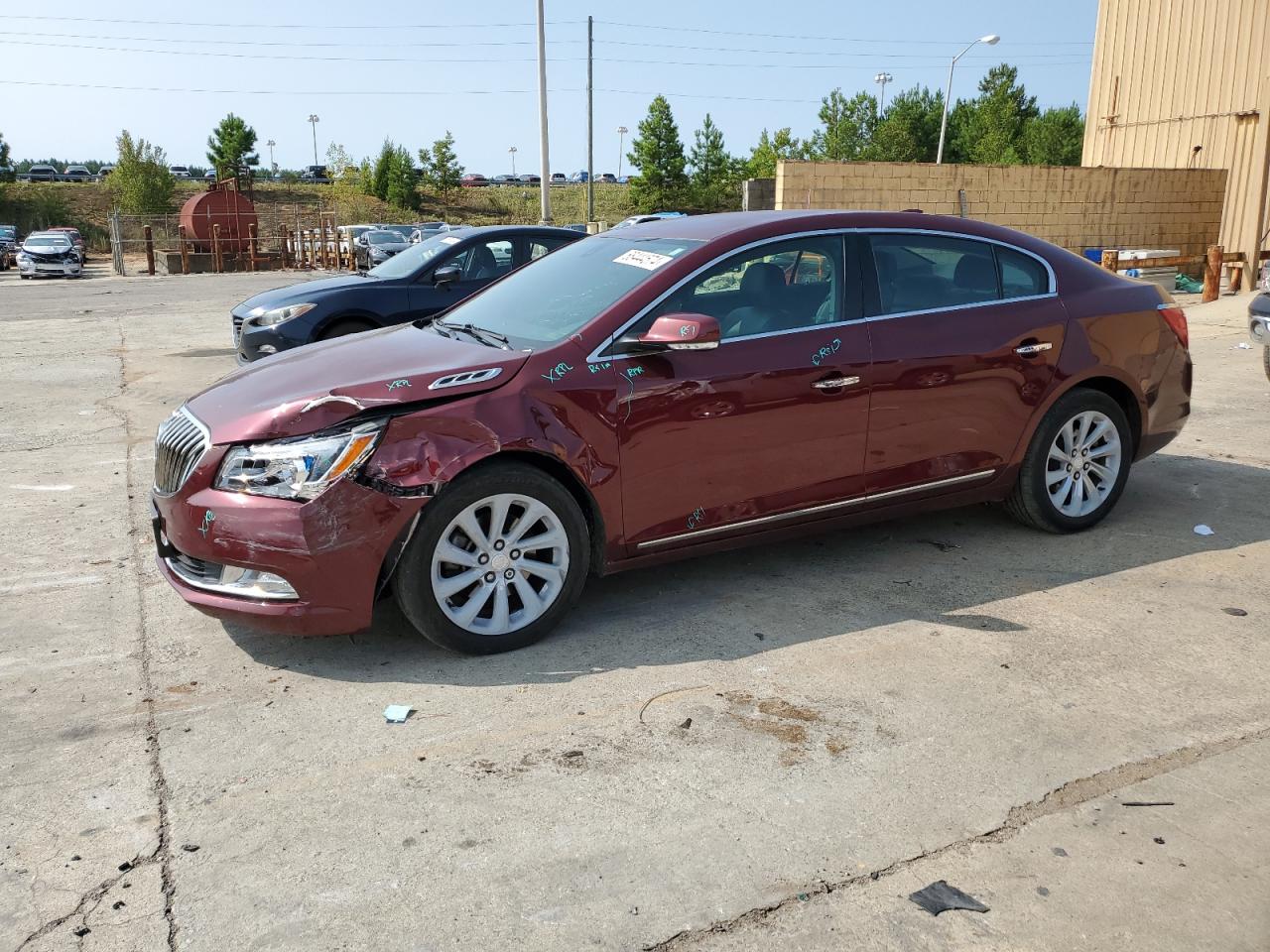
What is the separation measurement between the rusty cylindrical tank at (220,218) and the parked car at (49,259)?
495 centimetres

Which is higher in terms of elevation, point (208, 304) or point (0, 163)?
point (0, 163)

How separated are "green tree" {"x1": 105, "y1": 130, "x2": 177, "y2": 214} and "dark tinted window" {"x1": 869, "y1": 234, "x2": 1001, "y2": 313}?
2367 inches

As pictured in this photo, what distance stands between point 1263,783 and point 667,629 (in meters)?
2.19

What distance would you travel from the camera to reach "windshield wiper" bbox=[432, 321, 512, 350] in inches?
181

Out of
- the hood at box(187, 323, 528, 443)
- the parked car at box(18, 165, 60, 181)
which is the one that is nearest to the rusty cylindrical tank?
the hood at box(187, 323, 528, 443)

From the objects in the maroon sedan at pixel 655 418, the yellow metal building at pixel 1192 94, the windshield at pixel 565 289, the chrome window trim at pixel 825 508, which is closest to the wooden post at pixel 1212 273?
the yellow metal building at pixel 1192 94

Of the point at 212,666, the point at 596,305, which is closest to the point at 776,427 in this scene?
the point at 596,305

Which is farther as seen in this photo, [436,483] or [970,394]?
[970,394]

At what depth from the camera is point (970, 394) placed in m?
5.14

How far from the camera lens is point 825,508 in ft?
16.1

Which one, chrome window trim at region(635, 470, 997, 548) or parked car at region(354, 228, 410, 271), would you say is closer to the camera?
chrome window trim at region(635, 470, 997, 548)

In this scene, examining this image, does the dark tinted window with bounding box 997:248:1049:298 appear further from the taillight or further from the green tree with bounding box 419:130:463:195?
the green tree with bounding box 419:130:463:195

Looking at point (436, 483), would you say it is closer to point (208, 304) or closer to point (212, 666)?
point (212, 666)

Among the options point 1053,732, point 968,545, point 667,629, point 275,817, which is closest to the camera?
point 275,817
